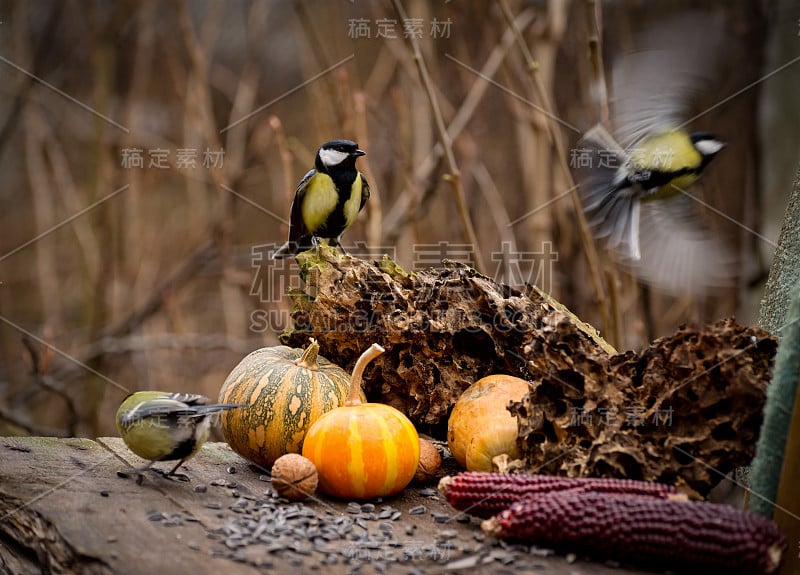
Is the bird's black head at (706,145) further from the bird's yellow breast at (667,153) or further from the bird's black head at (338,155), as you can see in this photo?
the bird's black head at (338,155)

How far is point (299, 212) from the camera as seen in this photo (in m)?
2.14

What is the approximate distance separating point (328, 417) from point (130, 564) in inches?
20.0

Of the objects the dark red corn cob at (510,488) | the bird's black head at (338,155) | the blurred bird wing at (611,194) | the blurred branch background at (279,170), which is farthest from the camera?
the blurred branch background at (279,170)

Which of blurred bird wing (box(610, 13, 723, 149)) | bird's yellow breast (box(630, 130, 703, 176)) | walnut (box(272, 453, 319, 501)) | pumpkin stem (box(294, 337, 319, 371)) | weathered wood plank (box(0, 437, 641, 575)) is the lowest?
weathered wood plank (box(0, 437, 641, 575))

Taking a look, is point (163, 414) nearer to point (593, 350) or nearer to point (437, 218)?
point (593, 350)

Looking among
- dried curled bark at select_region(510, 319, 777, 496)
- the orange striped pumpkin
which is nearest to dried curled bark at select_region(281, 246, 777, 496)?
dried curled bark at select_region(510, 319, 777, 496)

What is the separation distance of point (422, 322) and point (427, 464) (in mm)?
324

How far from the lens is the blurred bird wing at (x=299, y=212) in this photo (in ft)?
6.90

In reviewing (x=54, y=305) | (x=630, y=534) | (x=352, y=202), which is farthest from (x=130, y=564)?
(x=54, y=305)

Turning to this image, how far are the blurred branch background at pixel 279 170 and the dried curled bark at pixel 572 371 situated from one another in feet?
1.88

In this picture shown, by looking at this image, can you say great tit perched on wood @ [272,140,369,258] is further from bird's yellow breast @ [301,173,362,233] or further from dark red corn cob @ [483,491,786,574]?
dark red corn cob @ [483,491,786,574]

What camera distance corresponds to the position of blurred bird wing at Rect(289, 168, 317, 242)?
6.90 ft

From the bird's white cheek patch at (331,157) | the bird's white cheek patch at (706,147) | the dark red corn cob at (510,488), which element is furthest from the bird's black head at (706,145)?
the bird's white cheek patch at (331,157)

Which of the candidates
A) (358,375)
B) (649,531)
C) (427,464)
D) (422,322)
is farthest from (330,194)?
(649,531)
